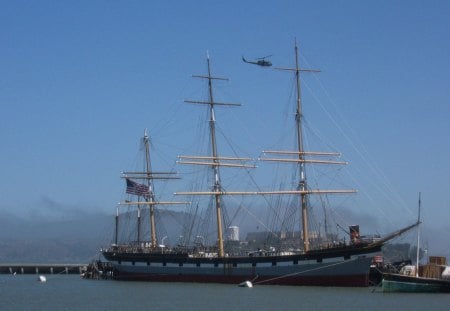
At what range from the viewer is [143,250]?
8806cm

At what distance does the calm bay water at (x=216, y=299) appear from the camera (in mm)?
51125

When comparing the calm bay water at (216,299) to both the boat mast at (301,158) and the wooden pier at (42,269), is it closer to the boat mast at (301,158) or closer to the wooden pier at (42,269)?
the boat mast at (301,158)

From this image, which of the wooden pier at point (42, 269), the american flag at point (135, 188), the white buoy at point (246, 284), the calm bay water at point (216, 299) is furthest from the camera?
the wooden pier at point (42, 269)

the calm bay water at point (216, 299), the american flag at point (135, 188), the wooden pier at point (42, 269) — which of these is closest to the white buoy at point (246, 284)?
the calm bay water at point (216, 299)

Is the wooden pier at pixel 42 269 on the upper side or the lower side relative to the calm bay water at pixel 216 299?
lower

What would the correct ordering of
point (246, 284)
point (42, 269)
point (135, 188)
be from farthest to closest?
point (42, 269), point (135, 188), point (246, 284)

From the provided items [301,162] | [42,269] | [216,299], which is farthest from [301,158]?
[42,269]

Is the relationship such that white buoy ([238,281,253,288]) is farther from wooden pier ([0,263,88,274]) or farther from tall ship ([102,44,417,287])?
wooden pier ([0,263,88,274])

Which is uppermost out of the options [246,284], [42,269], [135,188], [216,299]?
[135,188]

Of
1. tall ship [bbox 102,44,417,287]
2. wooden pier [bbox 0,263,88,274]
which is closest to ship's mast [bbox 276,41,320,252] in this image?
tall ship [bbox 102,44,417,287]

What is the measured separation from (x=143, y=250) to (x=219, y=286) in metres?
17.4

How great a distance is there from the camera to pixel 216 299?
188ft

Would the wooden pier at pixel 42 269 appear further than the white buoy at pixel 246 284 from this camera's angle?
Yes

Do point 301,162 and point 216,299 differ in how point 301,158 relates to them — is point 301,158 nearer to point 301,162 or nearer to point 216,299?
point 301,162
